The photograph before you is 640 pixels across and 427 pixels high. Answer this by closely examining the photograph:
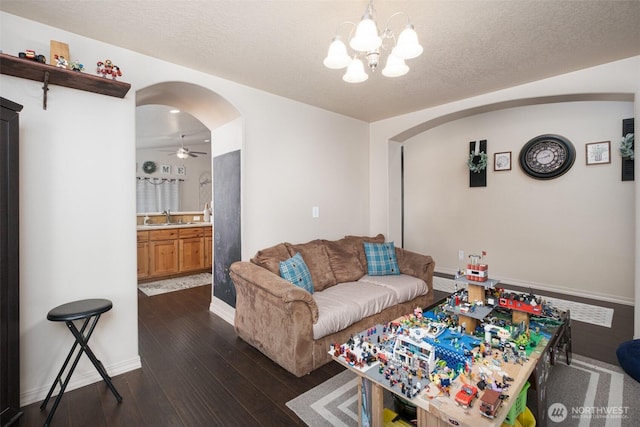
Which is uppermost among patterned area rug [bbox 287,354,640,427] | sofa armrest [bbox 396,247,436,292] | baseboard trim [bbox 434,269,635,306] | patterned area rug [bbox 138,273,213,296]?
sofa armrest [bbox 396,247,436,292]

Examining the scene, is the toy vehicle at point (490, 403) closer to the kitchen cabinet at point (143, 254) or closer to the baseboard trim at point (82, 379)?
the baseboard trim at point (82, 379)

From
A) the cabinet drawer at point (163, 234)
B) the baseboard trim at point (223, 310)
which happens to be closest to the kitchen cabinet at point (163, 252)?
the cabinet drawer at point (163, 234)

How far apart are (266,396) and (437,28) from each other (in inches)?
111

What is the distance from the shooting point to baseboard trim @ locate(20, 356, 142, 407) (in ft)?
6.31

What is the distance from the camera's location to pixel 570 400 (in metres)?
1.90

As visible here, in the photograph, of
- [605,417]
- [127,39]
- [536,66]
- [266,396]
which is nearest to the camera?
[605,417]

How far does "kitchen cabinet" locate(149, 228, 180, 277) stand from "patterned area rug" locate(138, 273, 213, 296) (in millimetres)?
177

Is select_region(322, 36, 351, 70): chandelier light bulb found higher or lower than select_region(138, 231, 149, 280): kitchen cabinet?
higher

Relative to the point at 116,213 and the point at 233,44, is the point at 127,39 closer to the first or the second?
the point at 233,44

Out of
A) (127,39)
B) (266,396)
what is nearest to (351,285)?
(266,396)

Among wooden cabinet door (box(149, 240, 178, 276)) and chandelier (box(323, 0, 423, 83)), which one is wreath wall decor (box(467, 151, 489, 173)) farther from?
wooden cabinet door (box(149, 240, 178, 276))

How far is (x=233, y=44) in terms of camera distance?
2225 millimetres

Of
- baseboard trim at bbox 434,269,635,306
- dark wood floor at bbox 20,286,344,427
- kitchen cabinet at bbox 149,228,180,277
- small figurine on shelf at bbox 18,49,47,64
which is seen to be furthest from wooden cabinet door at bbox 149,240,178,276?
baseboard trim at bbox 434,269,635,306

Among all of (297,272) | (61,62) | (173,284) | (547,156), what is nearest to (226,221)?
(297,272)
